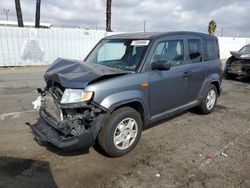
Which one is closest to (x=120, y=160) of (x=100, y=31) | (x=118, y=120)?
(x=118, y=120)

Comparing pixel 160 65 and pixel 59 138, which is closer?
pixel 59 138

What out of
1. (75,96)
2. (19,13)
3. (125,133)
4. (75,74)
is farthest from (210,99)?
(19,13)

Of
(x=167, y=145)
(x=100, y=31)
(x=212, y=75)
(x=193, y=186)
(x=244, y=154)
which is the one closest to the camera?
(x=193, y=186)

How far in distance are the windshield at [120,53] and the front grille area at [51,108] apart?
4.00 ft

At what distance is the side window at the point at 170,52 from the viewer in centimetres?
425

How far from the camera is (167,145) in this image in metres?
4.21

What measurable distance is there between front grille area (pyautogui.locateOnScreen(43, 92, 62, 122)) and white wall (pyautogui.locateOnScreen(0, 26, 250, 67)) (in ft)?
43.4

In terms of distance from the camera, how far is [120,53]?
4.52 m

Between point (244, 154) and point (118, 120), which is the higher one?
point (118, 120)

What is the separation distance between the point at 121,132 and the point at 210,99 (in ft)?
10.2

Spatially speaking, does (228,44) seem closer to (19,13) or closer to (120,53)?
(19,13)

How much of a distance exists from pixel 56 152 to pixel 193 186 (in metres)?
2.16

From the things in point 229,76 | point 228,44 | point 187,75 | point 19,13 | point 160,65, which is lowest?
point 229,76

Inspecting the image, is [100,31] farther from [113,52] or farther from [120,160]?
[120,160]
